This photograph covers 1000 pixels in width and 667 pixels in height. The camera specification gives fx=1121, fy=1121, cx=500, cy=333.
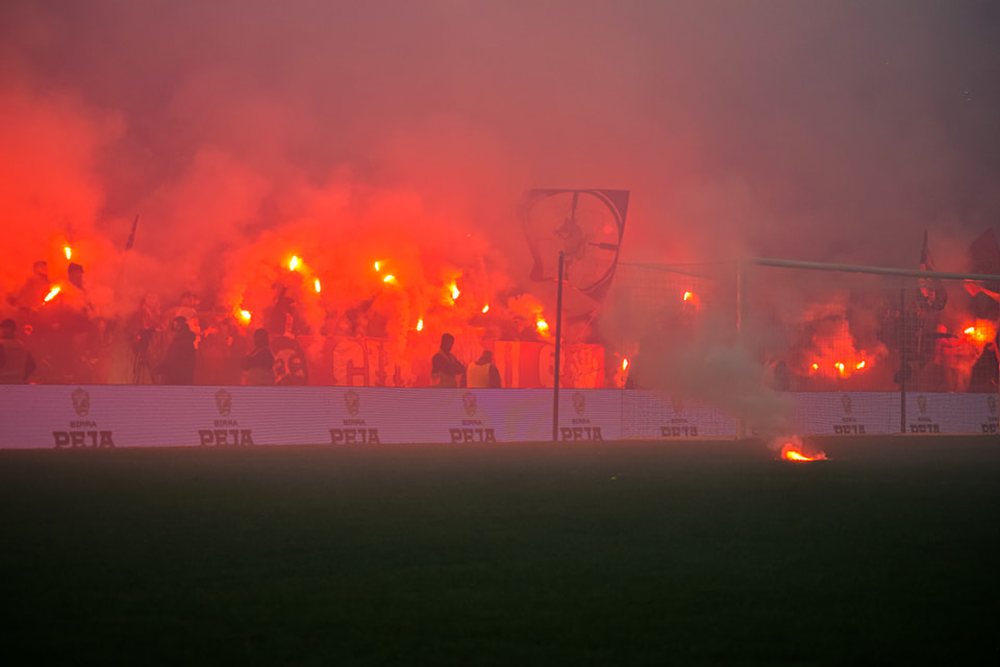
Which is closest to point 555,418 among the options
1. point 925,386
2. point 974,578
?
point 925,386

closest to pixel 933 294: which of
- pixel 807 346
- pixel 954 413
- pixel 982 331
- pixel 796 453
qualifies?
pixel 982 331

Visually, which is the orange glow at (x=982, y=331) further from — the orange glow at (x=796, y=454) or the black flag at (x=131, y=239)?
the black flag at (x=131, y=239)

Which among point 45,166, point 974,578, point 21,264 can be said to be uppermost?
point 45,166

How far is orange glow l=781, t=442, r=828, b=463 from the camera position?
21.3 m

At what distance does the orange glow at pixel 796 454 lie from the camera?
21294 mm

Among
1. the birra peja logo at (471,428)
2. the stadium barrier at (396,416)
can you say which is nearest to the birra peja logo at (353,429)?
the stadium barrier at (396,416)

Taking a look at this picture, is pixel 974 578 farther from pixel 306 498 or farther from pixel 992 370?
pixel 992 370

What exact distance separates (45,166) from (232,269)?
697 cm

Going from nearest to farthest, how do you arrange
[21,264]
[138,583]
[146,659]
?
[146,659]
[138,583]
[21,264]

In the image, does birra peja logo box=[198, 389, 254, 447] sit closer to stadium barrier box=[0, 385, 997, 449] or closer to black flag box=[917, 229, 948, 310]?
stadium barrier box=[0, 385, 997, 449]

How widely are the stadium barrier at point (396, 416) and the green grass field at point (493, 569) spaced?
611 centimetres

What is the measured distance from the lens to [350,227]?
142 feet

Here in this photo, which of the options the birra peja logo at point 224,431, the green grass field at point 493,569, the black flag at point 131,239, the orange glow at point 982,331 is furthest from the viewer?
the black flag at point 131,239

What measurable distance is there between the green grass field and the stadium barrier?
6.11 metres
